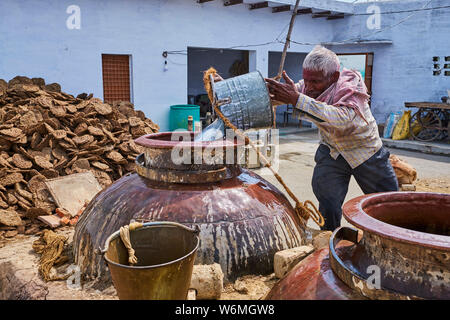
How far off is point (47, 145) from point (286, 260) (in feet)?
14.9

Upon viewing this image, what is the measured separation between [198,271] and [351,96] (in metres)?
1.64

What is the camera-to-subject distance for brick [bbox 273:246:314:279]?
2657 millimetres

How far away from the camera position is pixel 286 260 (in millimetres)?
2662

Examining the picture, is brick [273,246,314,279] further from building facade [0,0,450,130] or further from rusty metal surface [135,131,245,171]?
building facade [0,0,450,130]

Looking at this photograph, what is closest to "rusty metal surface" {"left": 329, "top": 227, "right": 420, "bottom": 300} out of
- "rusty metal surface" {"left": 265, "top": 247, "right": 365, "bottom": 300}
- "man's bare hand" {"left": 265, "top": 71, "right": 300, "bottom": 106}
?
"rusty metal surface" {"left": 265, "top": 247, "right": 365, "bottom": 300}

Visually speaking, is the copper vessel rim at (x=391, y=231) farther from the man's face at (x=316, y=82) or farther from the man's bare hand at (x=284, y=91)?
the man's face at (x=316, y=82)

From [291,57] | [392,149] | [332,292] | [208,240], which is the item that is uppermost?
[291,57]

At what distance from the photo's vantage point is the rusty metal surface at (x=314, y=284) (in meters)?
1.59

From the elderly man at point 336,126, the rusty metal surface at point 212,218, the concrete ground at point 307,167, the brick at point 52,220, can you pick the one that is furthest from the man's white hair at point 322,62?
the brick at point 52,220

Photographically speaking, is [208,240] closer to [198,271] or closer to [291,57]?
[198,271]

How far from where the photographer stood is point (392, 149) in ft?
39.3
